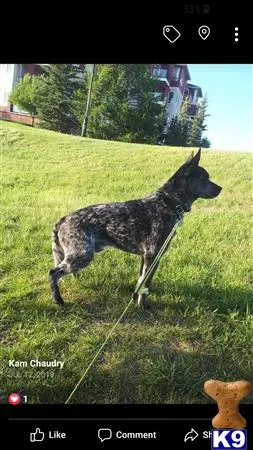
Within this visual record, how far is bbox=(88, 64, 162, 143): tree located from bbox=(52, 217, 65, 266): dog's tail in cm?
46

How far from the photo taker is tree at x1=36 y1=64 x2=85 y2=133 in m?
2.25

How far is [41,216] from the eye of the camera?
239cm

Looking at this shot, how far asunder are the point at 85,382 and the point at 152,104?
123 centimetres

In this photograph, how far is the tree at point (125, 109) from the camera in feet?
7.23
